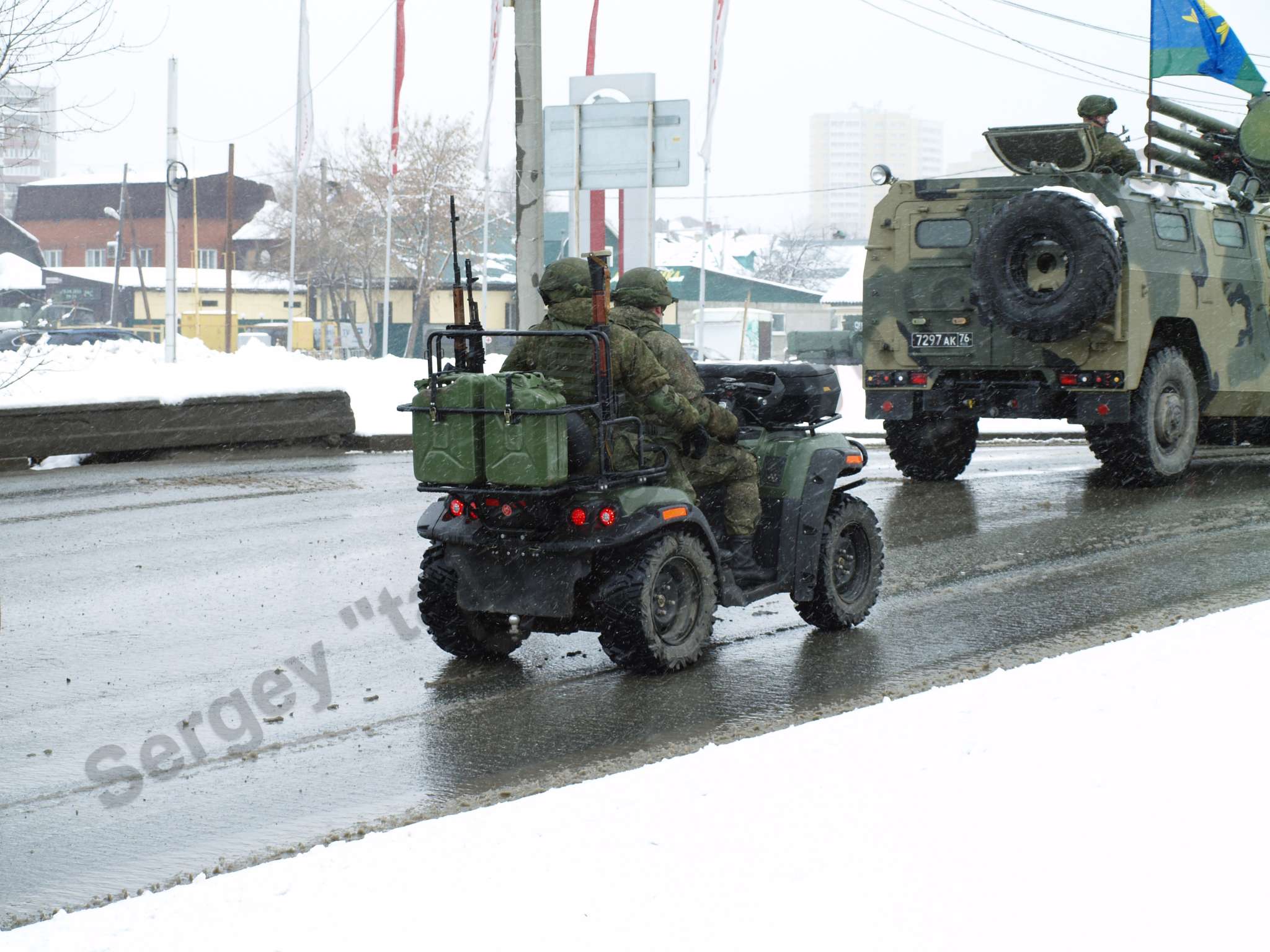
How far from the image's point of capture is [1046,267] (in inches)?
510

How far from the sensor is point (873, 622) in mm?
8094

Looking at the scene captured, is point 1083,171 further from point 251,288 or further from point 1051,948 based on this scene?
point 251,288

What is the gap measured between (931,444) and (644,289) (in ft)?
26.6

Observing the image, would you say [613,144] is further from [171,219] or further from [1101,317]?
[171,219]

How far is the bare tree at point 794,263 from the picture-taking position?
334 feet

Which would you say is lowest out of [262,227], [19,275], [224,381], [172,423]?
[172,423]

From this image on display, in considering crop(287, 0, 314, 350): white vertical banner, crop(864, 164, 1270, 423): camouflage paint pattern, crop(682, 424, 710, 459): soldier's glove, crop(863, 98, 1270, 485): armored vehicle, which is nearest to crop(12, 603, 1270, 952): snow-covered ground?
crop(682, 424, 710, 459): soldier's glove

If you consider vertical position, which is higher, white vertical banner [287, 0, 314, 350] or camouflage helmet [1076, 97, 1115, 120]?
white vertical banner [287, 0, 314, 350]

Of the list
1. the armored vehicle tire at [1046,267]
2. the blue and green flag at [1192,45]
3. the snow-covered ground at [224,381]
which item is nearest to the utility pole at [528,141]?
the snow-covered ground at [224,381]

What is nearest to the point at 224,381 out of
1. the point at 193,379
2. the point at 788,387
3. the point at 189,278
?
the point at 193,379

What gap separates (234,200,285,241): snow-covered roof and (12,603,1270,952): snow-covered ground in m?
82.7

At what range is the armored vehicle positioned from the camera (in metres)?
12.9

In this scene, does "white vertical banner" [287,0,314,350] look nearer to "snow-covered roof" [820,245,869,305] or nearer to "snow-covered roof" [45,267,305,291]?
"snow-covered roof" [820,245,869,305]

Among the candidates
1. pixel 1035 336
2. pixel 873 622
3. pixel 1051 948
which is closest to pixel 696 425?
pixel 873 622
